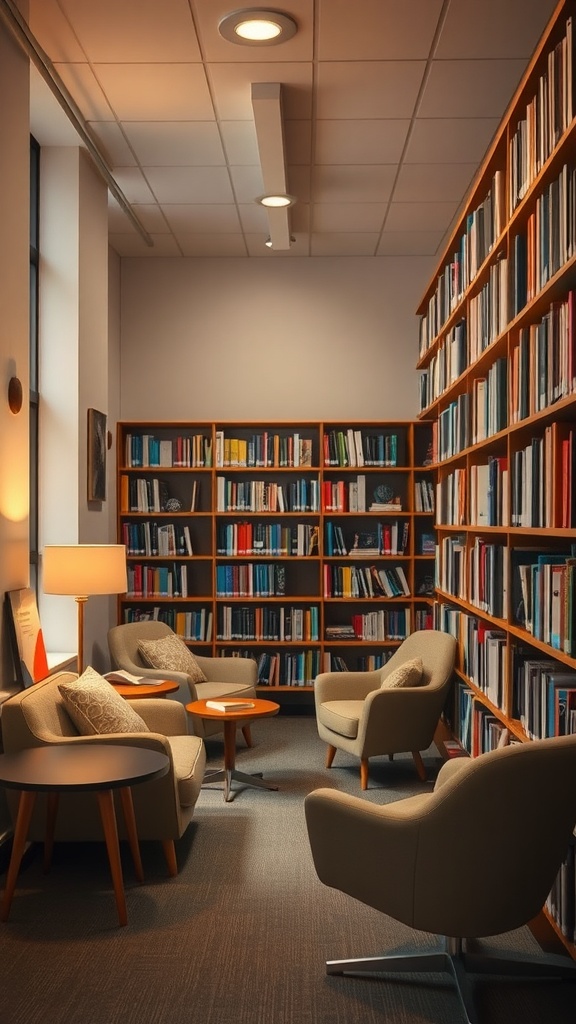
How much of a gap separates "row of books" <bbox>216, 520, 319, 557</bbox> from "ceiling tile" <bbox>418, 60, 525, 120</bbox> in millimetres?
3277

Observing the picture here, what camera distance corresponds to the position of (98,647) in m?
6.07

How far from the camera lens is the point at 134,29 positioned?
4.18 m

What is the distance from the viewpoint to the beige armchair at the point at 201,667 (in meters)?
5.71

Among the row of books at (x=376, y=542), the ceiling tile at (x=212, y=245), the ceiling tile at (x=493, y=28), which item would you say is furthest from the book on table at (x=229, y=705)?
the ceiling tile at (x=212, y=245)

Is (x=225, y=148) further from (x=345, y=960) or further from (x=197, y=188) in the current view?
(x=345, y=960)

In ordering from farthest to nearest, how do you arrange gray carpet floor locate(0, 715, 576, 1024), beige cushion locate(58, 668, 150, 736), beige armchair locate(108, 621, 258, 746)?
beige armchair locate(108, 621, 258, 746) < beige cushion locate(58, 668, 150, 736) < gray carpet floor locate(0, 715, 576, 1024)

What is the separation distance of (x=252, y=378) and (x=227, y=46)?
139 inches

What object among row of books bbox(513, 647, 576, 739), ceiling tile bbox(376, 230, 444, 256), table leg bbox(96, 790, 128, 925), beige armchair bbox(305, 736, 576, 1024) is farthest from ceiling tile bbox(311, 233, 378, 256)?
beige armchair bbox(305, 736, 576, 1024)

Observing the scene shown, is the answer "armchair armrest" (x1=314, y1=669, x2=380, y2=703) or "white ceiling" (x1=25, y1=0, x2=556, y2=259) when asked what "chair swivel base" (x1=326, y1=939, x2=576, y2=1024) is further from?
"white ceiling" (x1=25, y1=0, x2=556, y2=259)

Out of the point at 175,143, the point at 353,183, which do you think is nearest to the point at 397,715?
the point at 353,183

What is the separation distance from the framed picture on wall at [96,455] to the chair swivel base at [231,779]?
1795 mm

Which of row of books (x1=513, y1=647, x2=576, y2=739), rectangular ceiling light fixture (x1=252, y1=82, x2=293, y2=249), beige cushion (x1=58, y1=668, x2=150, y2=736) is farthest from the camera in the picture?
rectangular ceiling light fixture (x1=252, y1=82, x2=293, y2=249)

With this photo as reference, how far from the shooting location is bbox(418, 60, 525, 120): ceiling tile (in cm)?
453

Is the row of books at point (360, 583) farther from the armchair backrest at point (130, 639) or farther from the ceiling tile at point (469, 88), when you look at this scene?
the ceiling tile at point (469, 88)
